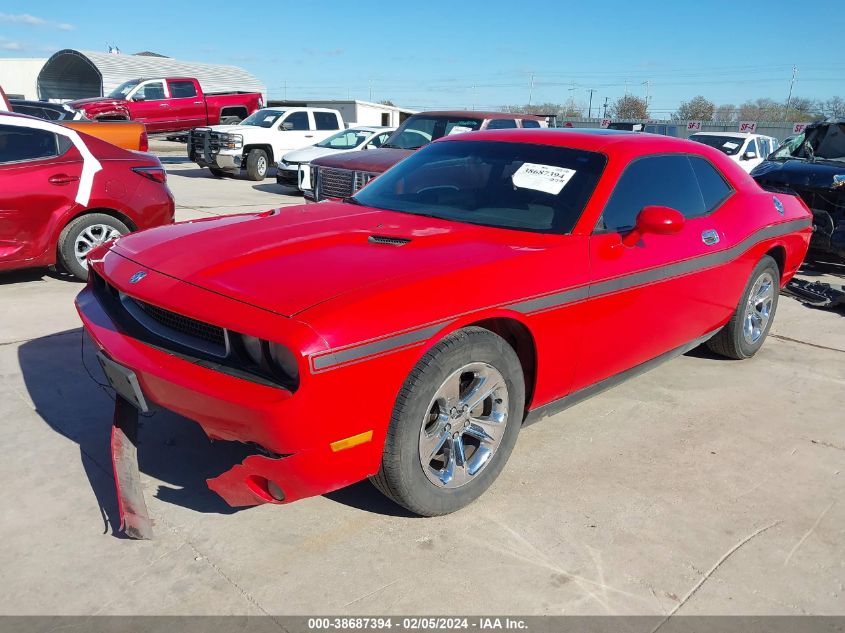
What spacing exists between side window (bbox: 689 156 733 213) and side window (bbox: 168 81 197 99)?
19.5 meters

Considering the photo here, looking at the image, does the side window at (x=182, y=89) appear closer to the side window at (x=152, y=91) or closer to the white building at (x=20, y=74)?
the side window at (x=152, y=91)

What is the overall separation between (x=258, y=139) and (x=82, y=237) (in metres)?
11.0

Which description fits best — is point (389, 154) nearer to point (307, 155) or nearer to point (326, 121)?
point (307, 155)

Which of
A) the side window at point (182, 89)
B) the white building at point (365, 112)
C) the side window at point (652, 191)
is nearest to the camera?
the side window at point (652, 191)

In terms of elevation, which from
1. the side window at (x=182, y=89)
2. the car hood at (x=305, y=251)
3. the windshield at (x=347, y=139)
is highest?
the side window at (x=182, y=89)

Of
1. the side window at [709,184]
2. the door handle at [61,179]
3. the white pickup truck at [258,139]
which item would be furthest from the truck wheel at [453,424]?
the white pickup truck at [258,139]

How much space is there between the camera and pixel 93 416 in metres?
3.89

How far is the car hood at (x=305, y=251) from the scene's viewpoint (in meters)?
2.75

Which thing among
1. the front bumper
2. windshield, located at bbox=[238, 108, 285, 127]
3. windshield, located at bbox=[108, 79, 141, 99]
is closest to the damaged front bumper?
the front bumper

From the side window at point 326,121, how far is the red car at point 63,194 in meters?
11.5

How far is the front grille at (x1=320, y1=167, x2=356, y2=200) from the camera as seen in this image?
9.51 metres

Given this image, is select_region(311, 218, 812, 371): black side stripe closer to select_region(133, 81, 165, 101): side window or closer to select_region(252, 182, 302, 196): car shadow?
select_region(252, 182, 302, 196): car shadow

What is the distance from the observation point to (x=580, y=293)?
341 cm
